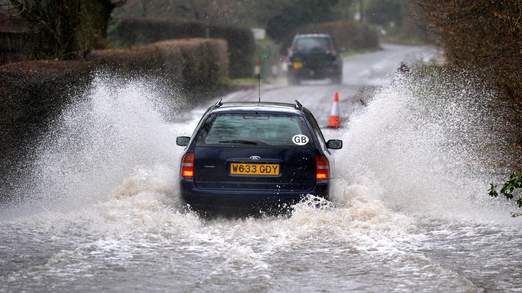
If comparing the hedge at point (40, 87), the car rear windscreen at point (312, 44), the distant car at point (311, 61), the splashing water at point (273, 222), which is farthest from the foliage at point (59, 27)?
the car rear windscreen at point (312, 44)

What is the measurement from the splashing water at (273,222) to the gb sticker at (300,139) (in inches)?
26.9

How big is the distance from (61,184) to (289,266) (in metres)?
6.06

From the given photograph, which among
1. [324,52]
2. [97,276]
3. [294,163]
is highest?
[324,52]

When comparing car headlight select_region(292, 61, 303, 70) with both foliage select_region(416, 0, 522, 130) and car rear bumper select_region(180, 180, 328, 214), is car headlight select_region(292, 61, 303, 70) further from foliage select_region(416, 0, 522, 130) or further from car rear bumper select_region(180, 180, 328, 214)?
car rear bumper select_region(180, 180, 328, 214)

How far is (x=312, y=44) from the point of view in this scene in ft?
139

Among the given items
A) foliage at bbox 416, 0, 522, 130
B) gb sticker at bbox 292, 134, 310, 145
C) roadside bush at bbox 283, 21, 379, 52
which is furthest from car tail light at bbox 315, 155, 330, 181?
roadside bush at bbox 283, 21, 379, 52

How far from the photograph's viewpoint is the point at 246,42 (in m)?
46.7

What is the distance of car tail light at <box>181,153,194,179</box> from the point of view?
1135cm

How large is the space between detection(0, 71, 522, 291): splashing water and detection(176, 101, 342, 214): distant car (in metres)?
0.21

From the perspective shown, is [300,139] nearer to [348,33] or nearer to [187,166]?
[187,166]

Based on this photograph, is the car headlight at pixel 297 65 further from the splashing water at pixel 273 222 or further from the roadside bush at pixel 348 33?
the roadside bush at pixel 348 33

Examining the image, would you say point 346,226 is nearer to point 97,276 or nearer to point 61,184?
point 97,276

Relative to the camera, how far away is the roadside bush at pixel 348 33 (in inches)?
2901

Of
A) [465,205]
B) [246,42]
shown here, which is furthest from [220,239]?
[246,42]
